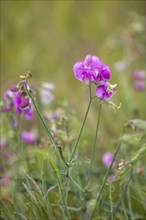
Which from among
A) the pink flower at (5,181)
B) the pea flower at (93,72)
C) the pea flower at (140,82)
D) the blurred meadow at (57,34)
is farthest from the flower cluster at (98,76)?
the blurred meadow at (57,34)

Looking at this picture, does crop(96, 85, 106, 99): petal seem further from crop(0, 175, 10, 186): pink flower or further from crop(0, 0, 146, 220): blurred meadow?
crop(0, 0, 146, 220): blurred meadow

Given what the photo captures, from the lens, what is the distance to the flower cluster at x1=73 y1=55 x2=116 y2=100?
1402 mm

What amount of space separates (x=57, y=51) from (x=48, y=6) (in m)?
0.39

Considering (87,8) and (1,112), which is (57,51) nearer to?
(87,8)

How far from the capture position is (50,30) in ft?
13.6

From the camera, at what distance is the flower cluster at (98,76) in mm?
1402

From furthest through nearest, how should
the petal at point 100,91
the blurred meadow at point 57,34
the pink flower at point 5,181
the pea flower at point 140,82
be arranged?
the blurred meadow at point 57,34, the pea flower at point 140,82, the pink flower at point 5,181, the petal at point 100,91

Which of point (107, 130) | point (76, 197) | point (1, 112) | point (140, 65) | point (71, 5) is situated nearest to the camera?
point (76, 197)

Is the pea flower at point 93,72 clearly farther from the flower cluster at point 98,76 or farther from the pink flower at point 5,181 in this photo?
the pink flower at point 5,181

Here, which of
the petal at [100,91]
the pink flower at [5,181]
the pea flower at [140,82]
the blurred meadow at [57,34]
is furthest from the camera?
the blurred meadow at [57,34]

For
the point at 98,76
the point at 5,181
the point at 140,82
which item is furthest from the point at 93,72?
the point at 140,82

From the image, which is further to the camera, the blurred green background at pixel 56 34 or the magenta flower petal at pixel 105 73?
the blurred green background at pixel 56 34

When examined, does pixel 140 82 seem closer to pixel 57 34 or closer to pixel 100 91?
pixel 100 91

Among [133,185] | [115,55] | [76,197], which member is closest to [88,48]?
[115,55]
